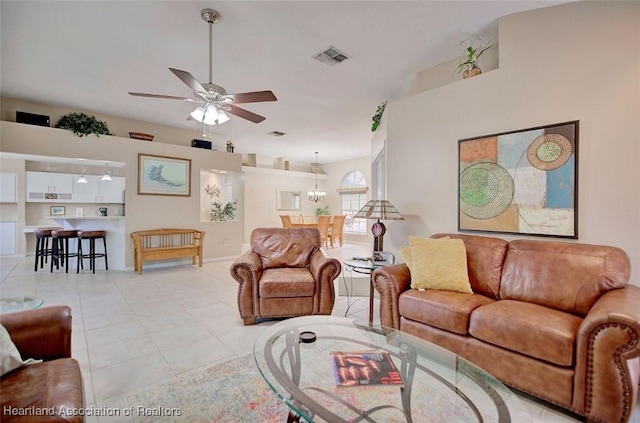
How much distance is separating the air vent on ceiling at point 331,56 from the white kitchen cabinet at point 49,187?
6890 mm

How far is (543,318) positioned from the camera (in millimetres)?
1791

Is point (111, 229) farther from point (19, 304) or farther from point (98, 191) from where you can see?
point (19, 304)

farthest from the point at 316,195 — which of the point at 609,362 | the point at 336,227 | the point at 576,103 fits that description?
the point at 609,362

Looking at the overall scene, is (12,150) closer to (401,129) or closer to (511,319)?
(401,129)

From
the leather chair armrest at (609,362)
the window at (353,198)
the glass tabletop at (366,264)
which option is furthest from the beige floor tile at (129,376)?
the window at (353,198)

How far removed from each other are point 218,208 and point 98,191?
2.90 meters

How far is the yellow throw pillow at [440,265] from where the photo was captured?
2404mm

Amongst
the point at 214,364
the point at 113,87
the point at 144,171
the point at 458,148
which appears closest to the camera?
the point at 214,364

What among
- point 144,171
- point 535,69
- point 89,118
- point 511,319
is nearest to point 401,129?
point 535,69

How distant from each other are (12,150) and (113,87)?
189 cm

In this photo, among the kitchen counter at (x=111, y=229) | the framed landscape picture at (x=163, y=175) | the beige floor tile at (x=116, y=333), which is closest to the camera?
the beige floor tile at (x=116, y=333)

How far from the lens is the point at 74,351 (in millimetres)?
2320

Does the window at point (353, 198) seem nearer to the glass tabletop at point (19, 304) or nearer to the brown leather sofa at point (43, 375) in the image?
the glass tabletop at point (19, 304)

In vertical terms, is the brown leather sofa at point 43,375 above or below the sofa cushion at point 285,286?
above
